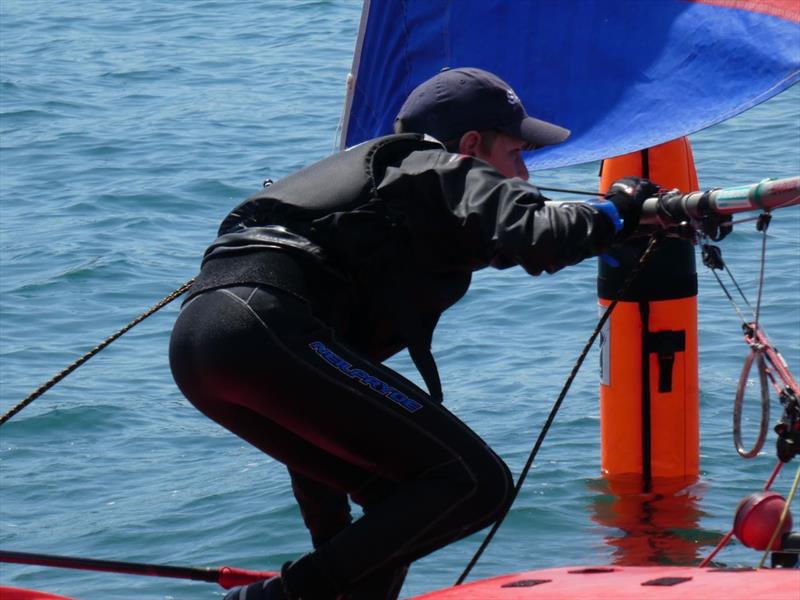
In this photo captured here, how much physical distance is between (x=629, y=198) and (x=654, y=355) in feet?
6.30

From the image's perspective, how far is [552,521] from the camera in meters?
5.67

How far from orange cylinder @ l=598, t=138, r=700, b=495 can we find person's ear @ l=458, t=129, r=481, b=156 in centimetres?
181

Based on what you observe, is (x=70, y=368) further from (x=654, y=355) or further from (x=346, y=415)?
(x=654, y=355)

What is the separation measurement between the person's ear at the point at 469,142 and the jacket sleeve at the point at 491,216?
0.58ft

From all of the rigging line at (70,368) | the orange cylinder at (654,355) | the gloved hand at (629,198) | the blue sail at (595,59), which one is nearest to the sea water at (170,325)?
the orange cylinder at (654,355)

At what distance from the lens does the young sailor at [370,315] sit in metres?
3.06

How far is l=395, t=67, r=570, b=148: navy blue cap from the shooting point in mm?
3271

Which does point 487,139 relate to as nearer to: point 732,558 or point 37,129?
point 732,558

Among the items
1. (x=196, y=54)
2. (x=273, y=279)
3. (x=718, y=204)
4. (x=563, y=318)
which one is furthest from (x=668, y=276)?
(x=196, y=54)

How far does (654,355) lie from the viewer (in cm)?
515

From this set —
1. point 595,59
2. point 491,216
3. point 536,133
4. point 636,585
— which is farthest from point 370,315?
point 595,59

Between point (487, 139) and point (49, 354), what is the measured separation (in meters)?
5.20

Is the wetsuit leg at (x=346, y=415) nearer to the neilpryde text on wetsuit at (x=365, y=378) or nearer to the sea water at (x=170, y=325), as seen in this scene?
the neilpryde text on wetsuit at (x=365, y=378)

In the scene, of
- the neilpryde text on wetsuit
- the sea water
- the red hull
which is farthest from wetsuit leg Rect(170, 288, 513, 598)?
the sea water
